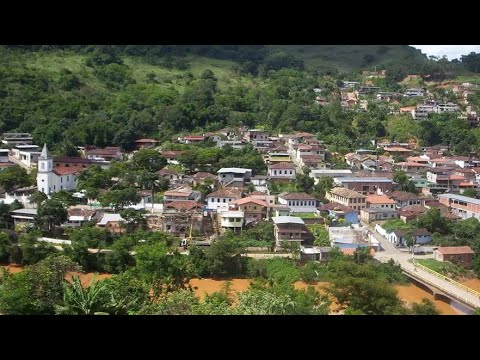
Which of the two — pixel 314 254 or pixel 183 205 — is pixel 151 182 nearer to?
pixel 183 205

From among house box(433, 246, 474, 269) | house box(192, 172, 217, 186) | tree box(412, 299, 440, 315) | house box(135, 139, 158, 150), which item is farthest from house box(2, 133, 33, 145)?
tree box(412, 299, 440, 315)

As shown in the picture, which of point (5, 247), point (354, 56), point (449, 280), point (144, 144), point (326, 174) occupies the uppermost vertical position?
point (354, 56)

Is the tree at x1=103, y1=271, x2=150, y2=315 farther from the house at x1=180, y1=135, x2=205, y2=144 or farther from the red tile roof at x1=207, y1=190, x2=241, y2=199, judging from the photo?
the house at x1=180, y1=135, x2=205, y2=144

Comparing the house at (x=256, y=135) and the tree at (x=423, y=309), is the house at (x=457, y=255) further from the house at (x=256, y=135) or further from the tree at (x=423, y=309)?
the house at (x=256, y=135)

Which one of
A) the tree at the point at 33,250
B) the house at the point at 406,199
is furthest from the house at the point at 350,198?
the tree at the point at 33,250

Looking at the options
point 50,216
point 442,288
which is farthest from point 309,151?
point 50,216
